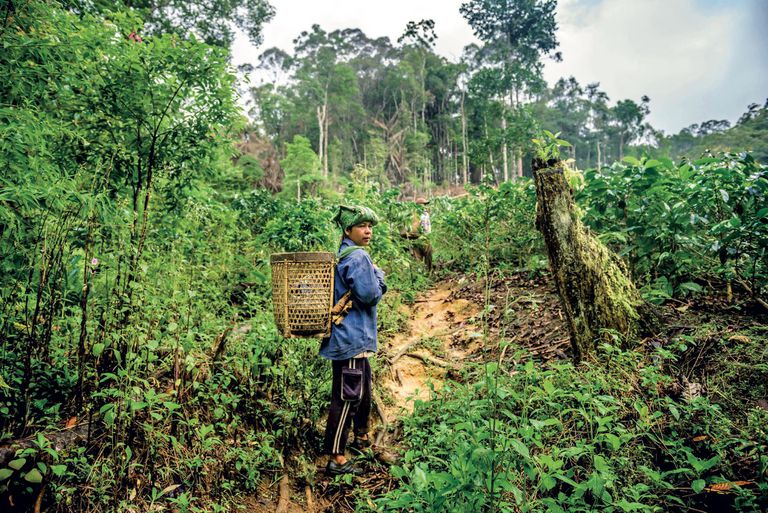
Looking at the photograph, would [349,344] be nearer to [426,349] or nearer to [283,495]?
[283,495]

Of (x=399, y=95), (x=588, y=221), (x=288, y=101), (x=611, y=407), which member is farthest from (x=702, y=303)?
(x=399, y=95)

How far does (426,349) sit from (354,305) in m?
2.15

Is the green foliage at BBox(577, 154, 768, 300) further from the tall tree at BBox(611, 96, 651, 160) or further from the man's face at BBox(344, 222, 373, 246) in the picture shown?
the tall tree at BBox(611, 96, 651, 160)

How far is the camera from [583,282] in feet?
10.4

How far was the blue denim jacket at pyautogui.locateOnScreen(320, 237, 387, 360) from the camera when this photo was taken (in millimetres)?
2869

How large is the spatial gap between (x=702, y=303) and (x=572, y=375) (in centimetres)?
167

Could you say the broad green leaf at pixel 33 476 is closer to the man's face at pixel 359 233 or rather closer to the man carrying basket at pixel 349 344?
the man carrying basket at pixel 349 344

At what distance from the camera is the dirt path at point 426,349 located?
4000 millimetres

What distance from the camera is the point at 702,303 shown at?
11.5 feet

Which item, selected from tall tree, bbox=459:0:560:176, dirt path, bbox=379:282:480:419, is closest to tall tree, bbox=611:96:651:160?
tall tree, bbox=459:0:560:176

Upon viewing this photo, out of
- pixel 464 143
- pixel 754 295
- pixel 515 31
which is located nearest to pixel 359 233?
pixel 754 295

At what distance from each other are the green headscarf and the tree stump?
1429mm

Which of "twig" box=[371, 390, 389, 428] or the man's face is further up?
the man's face

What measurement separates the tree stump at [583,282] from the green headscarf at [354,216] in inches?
56.3
